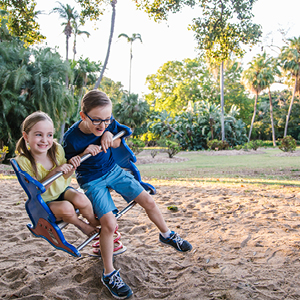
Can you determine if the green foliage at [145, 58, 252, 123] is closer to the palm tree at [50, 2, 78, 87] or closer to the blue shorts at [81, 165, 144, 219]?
the palm tree at [50, 2, 78, 87]

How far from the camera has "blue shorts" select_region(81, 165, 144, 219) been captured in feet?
7.47

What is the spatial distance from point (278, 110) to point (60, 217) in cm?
4531

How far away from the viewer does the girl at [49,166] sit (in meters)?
2.18

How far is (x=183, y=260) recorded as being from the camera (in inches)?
105

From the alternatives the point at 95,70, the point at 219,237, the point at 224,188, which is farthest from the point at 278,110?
the point at 219,237

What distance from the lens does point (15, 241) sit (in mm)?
3213

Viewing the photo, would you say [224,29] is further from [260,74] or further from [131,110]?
[260,74]

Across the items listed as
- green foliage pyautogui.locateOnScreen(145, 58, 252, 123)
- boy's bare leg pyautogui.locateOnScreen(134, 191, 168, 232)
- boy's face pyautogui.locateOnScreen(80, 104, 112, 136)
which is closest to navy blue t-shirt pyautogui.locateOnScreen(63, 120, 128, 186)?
boy's face pyautogui.locateOnScreen(80, 104, 112, 136)

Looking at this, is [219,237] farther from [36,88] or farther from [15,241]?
[36,88]

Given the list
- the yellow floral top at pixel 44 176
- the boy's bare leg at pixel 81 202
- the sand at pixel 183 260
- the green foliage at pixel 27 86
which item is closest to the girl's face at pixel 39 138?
the yellow floral top at pixel 44 176

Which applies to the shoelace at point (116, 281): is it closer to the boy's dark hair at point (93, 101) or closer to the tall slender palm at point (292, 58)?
the boy's dark hair at point (93, 101)

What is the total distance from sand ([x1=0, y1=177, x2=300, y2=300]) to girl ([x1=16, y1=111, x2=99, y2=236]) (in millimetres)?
547

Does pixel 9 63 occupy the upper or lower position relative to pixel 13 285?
upper

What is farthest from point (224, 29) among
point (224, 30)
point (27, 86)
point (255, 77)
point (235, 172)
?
point (255, 77)
